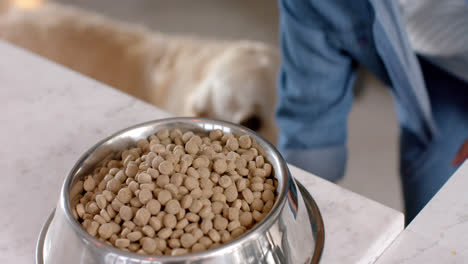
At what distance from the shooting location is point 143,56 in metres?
1.70

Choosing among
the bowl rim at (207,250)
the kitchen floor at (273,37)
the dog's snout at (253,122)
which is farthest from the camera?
the kitchen floor at (273,37)

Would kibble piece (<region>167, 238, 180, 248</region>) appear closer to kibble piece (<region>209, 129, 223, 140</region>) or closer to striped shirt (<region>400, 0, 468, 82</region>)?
kibble piece (<region>209, 129, 223, 140</region>)

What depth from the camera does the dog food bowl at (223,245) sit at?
33cm

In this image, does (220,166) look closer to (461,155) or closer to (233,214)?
(233,214)

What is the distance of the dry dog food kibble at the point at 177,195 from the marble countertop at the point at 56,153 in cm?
8

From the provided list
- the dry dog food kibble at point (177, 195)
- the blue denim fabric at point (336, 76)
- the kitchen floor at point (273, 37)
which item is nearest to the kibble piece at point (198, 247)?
the dry dog food kibble at point (177, 195)

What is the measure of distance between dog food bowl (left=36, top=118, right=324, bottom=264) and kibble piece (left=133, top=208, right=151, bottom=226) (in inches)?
1.3

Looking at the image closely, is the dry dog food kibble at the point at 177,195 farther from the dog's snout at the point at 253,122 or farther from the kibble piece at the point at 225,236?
the dog's snout at the point at 253,122

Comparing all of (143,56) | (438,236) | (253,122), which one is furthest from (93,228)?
(143,56)

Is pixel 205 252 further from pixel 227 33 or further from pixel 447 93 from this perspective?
pixel 227 33

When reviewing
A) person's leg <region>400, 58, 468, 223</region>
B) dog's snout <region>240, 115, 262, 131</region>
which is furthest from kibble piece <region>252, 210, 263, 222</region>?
dog's snout <region>240, 115, 262, 131</region>

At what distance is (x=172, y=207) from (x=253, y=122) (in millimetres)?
1133

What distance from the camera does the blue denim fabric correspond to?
2.34 feet

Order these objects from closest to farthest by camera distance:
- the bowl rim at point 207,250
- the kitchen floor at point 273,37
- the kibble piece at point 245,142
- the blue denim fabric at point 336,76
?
the bowl rim at point 207,250 → the kibble piece at point 245,142 → the blue denim fabric at point 336,76 → the kitchen floor at point 273,37
